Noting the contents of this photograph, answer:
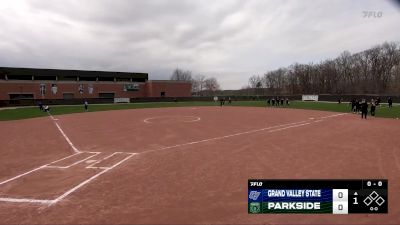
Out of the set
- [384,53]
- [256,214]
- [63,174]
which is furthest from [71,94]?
[384,53]

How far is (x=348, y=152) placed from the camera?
1177cm

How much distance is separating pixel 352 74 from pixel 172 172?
101 m

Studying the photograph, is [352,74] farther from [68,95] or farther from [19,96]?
[19,96]

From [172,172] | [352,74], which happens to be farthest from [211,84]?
[172,172]

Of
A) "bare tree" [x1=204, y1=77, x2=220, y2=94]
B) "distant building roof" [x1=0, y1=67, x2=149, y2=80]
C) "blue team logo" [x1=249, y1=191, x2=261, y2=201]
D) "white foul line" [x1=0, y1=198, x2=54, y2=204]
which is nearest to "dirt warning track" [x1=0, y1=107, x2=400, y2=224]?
"white foul line" [x1=0, y1=198, x2=54, y2=204]

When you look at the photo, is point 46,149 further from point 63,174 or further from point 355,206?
point 355,206

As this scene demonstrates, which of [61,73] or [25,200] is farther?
[61,73]

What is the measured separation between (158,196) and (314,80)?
109305mm

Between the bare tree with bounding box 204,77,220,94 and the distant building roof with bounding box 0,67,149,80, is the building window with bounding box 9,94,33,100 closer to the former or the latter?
the distant building roof with bounding box 0,67,149,80

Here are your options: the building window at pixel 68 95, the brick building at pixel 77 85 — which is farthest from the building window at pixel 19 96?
the building window at pixel 68 95

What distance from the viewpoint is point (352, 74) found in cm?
9350
